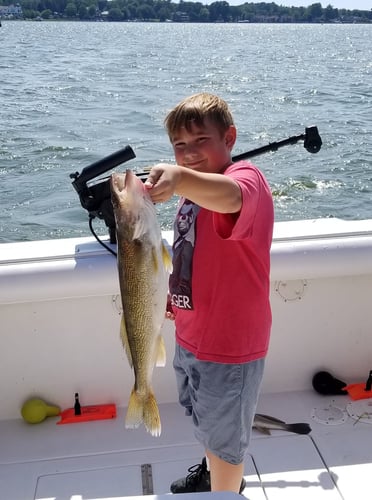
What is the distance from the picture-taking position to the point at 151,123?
44.4ft

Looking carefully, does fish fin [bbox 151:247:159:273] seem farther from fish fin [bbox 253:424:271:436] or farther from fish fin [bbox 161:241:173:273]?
fish fin [bbox 253:424:271:436]

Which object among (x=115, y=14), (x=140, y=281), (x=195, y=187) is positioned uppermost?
(x=195, y=187)

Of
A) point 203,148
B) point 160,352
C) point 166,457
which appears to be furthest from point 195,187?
point 166,457

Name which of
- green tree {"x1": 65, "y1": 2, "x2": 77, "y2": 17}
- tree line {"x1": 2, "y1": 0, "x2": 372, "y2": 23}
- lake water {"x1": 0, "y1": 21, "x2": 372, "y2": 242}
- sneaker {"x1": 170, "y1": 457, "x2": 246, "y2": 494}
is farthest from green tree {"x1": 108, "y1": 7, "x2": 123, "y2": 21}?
sneaker {"x1": 170, "y1": 457, "x2": 246, "y2": 494}

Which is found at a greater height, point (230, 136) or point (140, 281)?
point (230, 136)

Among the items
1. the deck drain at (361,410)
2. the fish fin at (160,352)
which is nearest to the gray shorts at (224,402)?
the fish fin at (160,352)

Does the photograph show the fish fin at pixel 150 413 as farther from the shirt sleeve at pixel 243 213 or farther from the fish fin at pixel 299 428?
the fish fin at pixel 299 428

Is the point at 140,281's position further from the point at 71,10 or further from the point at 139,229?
the point at 71,10

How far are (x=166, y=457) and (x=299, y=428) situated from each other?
72 centimetres

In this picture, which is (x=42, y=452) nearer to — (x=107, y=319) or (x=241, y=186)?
(x=107, y=319)

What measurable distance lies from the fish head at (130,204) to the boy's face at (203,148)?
0.53 meters

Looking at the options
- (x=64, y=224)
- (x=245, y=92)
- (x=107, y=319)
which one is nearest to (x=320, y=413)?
(x=107, y=319)

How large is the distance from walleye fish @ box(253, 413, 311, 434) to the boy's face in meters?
1.66

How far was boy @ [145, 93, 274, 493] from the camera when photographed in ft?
7.57
